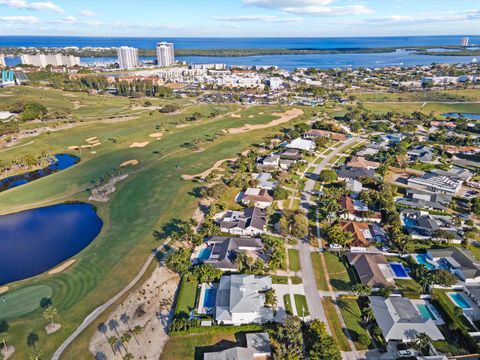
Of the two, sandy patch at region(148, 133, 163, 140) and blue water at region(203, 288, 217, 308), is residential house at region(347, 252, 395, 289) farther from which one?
sandy patch at region(148, 133, 163, 140)

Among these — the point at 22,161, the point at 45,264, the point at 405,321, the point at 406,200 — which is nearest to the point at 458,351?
the point at 405,321

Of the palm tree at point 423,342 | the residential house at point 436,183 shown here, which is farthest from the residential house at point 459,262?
the residential house at point 436,183

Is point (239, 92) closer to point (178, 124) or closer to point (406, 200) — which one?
point (178, 124)

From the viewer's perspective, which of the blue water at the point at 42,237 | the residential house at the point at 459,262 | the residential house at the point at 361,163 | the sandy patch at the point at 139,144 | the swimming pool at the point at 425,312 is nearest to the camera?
the swimming pool at the point at 425,312

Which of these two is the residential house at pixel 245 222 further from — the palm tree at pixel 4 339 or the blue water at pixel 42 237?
the palm tree at pixel 4 339

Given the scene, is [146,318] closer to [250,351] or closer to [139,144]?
[250,351]

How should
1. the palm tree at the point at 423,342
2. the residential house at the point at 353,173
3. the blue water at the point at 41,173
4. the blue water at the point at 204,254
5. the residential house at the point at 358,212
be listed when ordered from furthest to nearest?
the blue water at the point at 41,173
the residential house at the point at 353,173
the residential house at the point at 358,212
the blue water at the point at 204,254
the palm tree at the point at 423,342

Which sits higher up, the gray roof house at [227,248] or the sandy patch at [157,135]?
the sandy patch at [157,135]

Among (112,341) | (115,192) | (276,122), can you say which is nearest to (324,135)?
(276,122)
